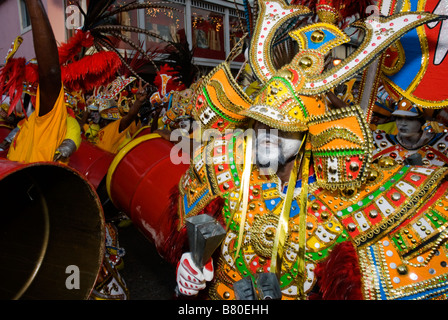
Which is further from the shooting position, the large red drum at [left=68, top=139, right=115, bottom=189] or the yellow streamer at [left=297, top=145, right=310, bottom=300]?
the large red drum at [left=68, top=139, right=115, bottom=189]

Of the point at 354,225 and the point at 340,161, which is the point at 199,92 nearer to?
the point at 340,161

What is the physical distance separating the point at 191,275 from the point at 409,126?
2746 mm

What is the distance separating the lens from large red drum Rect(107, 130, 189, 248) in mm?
2152

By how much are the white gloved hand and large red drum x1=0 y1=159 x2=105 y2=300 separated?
0.43m

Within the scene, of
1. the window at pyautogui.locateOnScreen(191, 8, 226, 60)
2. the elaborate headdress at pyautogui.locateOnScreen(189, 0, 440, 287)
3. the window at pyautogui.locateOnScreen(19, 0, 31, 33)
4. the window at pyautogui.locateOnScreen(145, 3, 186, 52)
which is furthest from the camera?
the window at pyautogui.locateOnScreen(191, 8, 226, 60)

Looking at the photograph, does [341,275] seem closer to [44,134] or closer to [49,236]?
[49,236]

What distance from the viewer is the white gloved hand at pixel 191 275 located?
1.40 meters

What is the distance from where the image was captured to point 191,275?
55.1 inches

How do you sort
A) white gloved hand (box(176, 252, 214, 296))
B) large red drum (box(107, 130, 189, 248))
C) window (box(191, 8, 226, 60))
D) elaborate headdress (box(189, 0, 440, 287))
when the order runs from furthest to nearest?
window (box(191, 8, 226, 60)) < large red drum (box(107, 130, 189, 248)) < white gloved hand (box(176, 252, 214, 296)) < elaborate headdress (box(189, 0, 440, 287))

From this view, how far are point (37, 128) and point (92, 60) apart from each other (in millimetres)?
609

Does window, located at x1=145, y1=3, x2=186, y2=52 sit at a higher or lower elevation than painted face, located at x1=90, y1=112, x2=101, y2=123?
higher

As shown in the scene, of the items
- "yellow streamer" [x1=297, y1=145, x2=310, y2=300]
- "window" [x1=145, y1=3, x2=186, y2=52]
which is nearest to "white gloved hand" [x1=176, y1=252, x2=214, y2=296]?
"yellow streamer" [x1=297, y1=145, x2=310, y2=300]

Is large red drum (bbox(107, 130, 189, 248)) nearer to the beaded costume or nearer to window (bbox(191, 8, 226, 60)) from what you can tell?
the beaded costume

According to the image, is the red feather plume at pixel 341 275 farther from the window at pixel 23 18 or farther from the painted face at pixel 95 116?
the window at pixel 23 18
